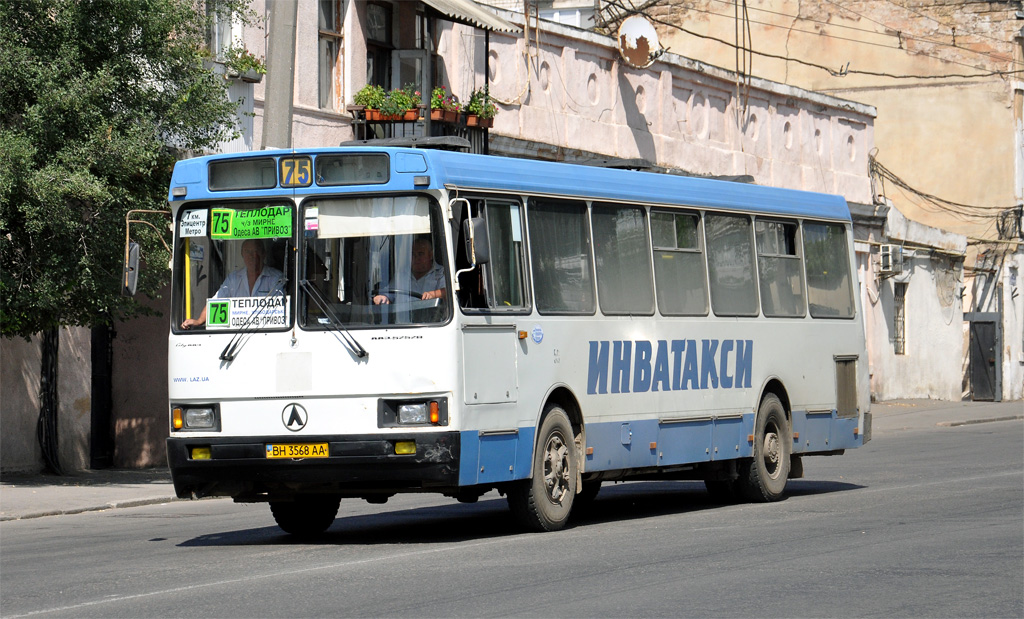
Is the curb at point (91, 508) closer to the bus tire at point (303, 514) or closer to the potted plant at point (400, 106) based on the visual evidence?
the bus tire at point (303, 514)

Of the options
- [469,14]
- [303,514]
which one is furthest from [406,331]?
[469,14]

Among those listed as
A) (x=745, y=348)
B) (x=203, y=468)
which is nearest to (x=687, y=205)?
(x=745, y=348)

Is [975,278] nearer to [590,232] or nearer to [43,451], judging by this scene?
[43,451]

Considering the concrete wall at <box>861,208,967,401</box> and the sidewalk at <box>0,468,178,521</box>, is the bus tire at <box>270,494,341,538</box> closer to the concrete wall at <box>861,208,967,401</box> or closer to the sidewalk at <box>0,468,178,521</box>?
the sidewalk at <box>0,468,178,521</box>

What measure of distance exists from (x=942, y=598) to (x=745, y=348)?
21.6ft

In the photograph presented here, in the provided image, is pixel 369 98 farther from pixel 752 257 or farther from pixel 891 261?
pixel 891 261

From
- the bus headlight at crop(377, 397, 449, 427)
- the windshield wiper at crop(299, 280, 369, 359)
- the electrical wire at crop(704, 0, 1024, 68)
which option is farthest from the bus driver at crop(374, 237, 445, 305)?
the electrical wire at crop(704, 0, 1024, 68)

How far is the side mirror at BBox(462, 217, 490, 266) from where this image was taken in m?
11.3

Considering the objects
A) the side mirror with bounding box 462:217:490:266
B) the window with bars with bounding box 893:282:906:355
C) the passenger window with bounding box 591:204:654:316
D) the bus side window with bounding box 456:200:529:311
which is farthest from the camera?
the window with bars with bounding box 893:282:906:355

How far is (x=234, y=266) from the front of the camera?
11797 millimetres

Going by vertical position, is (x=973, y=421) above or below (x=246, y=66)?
below

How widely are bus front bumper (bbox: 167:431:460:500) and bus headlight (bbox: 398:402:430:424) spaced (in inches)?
5.5

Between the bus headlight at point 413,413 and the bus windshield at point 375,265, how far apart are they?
0.58 m

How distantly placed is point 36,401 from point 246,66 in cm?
535
